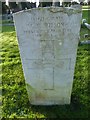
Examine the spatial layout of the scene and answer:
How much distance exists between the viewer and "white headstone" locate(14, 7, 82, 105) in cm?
361

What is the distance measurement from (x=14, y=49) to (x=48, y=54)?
4.22 meters

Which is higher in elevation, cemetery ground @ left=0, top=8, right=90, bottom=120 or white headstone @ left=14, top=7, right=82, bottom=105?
white headstone @ left=14, top=7, right=82, bottom=105

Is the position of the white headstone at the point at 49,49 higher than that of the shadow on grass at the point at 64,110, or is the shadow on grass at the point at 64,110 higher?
the white headstone at the point at 49,49

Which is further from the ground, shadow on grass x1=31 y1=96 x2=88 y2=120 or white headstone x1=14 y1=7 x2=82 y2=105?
white headstone x1=14 y1=7 x2=82 y2=105

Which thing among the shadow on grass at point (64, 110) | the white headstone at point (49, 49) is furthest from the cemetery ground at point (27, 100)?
the white headstone at point (49, 49)

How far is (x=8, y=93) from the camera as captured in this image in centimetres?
498

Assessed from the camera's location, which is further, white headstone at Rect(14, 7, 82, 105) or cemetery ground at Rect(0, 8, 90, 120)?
cemetery ground at Rect(0, 8, 90, 120)

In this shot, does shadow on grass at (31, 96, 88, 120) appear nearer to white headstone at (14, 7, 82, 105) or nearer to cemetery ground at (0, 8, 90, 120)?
cemetery ground at (0, 8, 90, 120)

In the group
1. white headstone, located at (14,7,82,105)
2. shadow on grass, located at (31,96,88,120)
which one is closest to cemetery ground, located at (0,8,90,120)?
shadow on grass, located at (31,96,88,120)

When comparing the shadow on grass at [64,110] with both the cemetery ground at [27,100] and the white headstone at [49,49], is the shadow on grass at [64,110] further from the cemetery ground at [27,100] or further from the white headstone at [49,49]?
the white headstone at [49,49]

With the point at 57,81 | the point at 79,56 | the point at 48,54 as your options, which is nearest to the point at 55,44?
the point at 48,54

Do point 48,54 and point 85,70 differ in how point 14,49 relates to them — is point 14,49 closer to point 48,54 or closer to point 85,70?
point 85,70

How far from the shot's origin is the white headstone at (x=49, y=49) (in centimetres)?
361

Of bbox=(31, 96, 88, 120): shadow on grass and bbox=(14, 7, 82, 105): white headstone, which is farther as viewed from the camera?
bbox=(31, 96, 88, 120): shadow on grass
